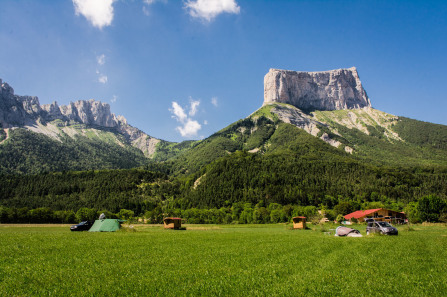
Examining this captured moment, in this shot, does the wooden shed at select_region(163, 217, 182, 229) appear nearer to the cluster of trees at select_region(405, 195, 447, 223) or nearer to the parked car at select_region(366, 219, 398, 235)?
the parked car at select_region(366, 219, 398, 235)

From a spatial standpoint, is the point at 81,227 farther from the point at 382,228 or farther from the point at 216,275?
the point at 382,228

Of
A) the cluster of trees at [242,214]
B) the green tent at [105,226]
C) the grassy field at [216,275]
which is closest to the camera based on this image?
the grassy field at [216,275]

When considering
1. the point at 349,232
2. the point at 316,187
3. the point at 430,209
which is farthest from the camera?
the point at 316,187

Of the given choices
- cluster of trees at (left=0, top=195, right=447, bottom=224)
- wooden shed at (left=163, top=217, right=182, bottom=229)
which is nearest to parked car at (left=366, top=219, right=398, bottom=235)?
cluster of trees at (left=0, top=195, right=447, bottom=224)

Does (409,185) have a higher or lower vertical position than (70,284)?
higher

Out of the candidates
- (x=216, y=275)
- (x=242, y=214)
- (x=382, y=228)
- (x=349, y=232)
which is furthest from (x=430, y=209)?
(x=216, y=275)

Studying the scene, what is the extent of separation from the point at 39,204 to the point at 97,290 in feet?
661

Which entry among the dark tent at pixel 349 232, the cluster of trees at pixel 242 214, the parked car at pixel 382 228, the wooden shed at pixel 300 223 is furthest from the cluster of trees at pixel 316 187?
the dark tent at pixel 349 232

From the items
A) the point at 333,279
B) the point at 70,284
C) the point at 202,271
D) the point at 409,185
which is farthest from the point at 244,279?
the point at 409,185

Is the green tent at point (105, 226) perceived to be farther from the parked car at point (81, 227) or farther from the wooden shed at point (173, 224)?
the wooden shed at point (173, 224)

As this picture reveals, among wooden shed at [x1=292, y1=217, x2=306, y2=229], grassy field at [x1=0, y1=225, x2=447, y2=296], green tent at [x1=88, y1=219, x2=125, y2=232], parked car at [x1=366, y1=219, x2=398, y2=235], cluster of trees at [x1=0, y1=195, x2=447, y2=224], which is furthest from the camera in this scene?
cluster of trees at [x1=0, y1=195, x2=447, y2=224]

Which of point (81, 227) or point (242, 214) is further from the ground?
point (81, 227)

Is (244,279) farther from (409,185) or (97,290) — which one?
(409,185)

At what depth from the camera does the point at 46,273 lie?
11.3 meters
